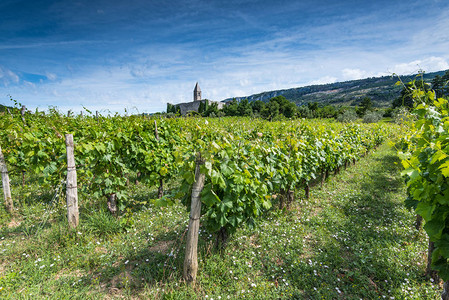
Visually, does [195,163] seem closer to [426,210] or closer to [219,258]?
[219,258]

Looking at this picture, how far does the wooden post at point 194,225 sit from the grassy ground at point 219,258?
17cm

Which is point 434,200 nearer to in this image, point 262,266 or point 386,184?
point 262,266

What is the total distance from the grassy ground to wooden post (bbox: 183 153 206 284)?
0.55ft

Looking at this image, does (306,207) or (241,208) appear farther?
(306,207)

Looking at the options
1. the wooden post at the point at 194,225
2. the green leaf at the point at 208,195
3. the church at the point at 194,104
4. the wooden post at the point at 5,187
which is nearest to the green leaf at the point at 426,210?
the green leaf at the point at 208,195

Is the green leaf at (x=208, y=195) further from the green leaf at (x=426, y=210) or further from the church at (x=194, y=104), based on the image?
the church at (x=194, y=104)

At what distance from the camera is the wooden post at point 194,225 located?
2645mm

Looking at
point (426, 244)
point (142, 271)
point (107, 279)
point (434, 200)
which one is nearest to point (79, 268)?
point (107, 279)

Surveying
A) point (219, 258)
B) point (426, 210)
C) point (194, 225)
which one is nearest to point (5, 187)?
point (194, 225)

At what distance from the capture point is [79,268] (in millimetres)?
3096

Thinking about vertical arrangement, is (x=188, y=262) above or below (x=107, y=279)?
above

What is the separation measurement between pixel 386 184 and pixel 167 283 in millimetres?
7892

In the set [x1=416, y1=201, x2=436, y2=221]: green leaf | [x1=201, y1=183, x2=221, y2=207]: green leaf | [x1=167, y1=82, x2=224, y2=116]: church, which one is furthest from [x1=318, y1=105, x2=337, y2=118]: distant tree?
[x1=201, y1=183, x2=221, y2=207]: green leaf

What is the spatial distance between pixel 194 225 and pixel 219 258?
38.3 inches
